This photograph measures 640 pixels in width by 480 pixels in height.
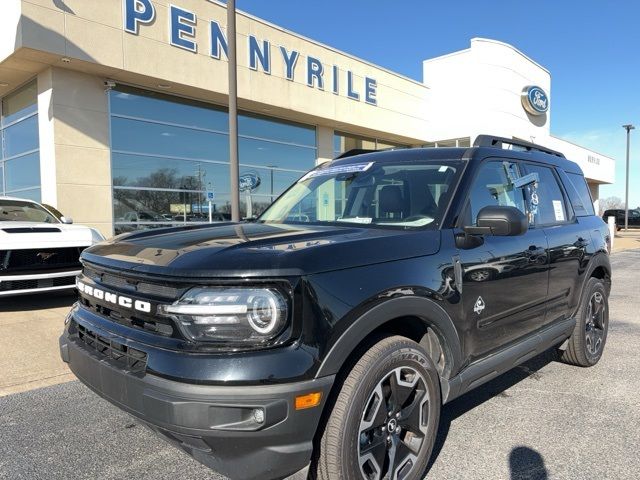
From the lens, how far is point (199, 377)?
6.30 ft

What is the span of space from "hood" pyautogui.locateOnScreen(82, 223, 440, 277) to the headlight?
0.09 m

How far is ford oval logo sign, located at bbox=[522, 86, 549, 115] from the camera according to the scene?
2109 cm

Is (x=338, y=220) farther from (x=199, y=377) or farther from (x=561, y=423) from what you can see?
(x=561, y=423)

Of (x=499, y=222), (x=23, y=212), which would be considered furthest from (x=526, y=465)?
(x=23, y=212)

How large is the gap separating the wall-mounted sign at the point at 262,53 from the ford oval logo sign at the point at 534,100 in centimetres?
797

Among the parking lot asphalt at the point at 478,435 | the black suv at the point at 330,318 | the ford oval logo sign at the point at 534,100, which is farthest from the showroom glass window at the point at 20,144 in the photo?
the ford oval logo sign at the point at 534,100

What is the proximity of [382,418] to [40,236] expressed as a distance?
573cm

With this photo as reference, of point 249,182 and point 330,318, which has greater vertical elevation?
point 249,182

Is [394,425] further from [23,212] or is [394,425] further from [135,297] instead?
[23,212]

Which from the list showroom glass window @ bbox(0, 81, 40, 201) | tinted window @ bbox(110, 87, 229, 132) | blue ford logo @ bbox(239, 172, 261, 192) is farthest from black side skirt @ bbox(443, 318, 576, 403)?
blue ford logo @ bbox(239, 172, 261, 192)

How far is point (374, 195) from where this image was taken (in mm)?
3354

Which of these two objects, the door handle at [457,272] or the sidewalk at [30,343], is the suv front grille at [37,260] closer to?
the sidewalk at [30,343]

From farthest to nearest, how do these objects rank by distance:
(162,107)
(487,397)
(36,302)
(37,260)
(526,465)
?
1. (162,107)
2. (36,302)
3. (37,260)
4. (487,397)
5. (526,465)

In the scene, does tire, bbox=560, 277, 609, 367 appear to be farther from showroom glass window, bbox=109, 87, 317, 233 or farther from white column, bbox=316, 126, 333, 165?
white column, bbox=316, 126, 333, 165
